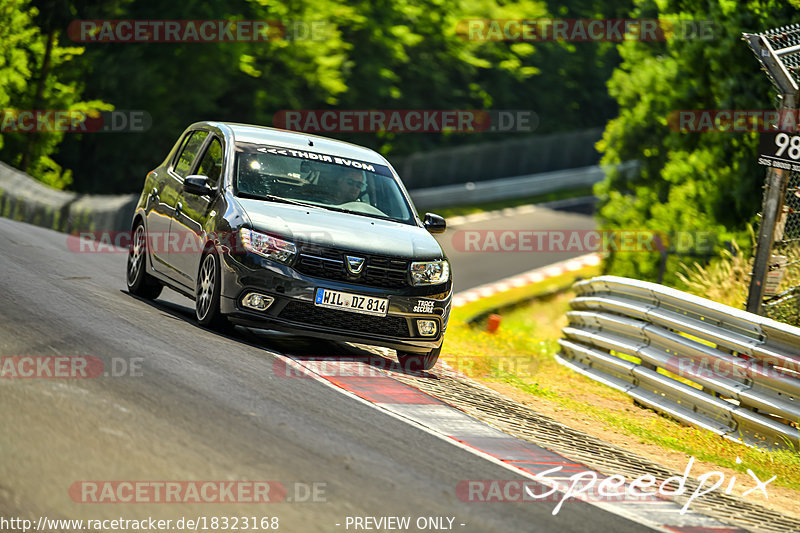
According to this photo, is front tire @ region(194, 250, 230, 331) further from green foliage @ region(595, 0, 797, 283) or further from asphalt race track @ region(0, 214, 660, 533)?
green foliage @ region(595, 0, 797, 283)

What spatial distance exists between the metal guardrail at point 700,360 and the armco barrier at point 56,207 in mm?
12446

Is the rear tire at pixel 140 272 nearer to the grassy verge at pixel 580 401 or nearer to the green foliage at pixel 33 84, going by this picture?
the grassy verge at pixel 580 401

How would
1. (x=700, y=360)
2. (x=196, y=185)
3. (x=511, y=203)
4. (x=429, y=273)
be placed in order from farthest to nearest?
(x=511, y=203) < (x=700, y=360) < (x=196, y=185) < (x=429, y=273)

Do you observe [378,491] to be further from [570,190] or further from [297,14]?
[570,190]

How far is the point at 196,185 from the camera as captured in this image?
31.1 feet

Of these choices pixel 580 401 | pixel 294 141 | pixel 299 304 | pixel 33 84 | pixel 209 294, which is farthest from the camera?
pixel 33 84

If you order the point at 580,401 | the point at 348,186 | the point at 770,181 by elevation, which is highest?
the point at 770,181

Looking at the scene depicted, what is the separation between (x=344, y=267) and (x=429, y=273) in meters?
0.88

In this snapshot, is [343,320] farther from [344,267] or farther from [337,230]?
[337,230]

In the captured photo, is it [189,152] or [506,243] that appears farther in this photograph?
[506,243]

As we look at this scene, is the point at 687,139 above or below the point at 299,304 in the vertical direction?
above

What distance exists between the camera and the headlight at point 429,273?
9258mm

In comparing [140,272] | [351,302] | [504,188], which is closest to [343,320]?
[351,302]

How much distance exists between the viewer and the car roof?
10.2 m
